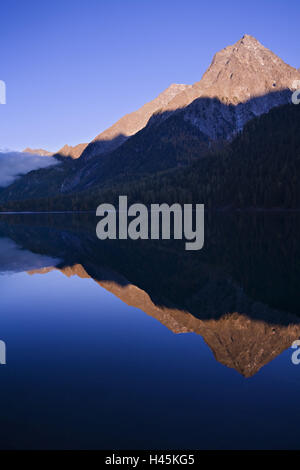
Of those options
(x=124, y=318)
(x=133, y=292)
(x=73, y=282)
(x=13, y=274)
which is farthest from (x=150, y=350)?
(x=13, y=274)

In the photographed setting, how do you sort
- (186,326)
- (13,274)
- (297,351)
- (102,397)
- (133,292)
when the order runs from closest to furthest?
(102,397)
(297,351)
(186,326)
(133,292)
(13,274)

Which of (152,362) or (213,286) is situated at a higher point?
(213,286)

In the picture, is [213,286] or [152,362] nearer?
[152,362]

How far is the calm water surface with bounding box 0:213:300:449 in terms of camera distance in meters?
10.1

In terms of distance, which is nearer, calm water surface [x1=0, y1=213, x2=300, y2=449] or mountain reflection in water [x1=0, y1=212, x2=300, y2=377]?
calm water surface [x1=0, y1=213, x2=300, y2=449]

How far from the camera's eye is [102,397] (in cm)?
1205

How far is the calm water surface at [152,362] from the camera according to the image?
10133 millimetres

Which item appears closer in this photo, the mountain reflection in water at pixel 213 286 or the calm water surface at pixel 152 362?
the calm water surface at pixel 152 362

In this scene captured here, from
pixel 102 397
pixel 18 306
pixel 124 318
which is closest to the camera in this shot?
pixel 102 397

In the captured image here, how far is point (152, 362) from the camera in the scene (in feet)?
49.9

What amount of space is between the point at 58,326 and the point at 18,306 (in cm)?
580

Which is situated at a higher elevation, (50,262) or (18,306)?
(50,262)

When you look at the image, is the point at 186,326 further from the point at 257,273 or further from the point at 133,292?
the point at 257,273

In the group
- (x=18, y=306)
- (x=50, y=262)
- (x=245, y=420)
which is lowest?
(x=245, y=420)
